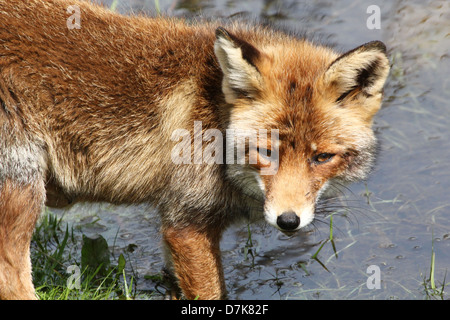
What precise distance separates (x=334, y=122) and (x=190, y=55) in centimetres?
→ 154

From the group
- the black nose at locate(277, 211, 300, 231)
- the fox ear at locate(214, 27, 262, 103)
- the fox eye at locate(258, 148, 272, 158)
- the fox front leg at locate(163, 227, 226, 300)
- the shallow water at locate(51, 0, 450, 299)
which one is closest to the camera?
the black nose at locate(277, 211, 300, 231)

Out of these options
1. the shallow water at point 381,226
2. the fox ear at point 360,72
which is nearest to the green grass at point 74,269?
the shallow water at point 381,226

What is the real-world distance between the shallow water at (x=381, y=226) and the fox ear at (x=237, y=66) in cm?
165

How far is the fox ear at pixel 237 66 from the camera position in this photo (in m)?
5.80

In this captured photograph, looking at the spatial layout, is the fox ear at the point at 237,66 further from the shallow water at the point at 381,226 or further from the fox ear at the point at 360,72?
the shallow water at the point at 381,226

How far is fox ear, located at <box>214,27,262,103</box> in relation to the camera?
580 cm

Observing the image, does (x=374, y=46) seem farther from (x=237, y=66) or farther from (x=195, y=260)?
(x=195, y=260)

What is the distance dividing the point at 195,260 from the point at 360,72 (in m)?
2.34

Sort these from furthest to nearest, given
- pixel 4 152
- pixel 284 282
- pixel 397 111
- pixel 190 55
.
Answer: pixel 397 111, pixel 284 282, pixel 190 55, pixel 4 152

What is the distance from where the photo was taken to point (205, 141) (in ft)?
21.0

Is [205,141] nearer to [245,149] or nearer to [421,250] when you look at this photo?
[245,149]

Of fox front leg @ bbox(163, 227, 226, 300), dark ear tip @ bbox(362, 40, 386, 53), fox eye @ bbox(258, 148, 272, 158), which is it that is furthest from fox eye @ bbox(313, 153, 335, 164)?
fox front leg @ bbox(163, 227, 226, 300)

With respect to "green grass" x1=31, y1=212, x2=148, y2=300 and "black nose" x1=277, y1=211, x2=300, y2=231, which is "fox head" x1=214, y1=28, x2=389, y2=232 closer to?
"black nose" x1=277, y1=211, x2=300, y2=231
